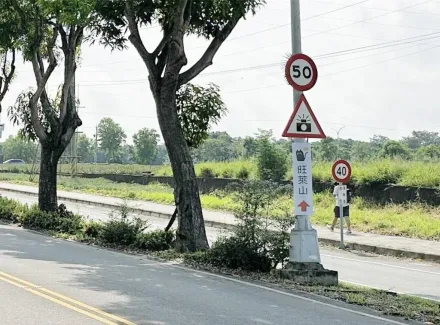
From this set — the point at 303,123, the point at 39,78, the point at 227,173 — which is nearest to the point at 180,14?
the point at 303,123

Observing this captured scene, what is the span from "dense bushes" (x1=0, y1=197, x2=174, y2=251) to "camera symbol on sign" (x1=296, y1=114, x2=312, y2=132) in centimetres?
523

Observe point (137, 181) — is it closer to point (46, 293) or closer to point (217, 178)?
point (217, 178)

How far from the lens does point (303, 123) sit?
1082cm

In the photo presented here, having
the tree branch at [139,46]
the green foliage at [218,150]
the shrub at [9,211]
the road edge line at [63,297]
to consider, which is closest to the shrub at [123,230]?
the tree branch at [139,46]

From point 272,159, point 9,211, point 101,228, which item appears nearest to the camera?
point 101,228

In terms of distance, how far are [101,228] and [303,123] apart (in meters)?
7.37

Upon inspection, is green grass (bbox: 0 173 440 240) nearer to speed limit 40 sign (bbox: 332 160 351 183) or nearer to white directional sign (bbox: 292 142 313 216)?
speed limit 40 sign (bbox: 332 160 351 183)

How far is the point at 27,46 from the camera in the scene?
18859mm

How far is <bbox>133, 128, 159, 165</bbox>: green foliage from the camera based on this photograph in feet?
330

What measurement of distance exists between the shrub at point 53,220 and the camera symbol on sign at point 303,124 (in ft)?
29.6

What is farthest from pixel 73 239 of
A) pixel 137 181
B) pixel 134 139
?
pixel 134 139

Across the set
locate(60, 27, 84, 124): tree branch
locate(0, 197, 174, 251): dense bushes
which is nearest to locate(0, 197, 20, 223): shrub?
locate(0, 197, 174, 251): dense bushes

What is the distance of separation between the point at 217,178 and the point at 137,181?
1354 centimetres

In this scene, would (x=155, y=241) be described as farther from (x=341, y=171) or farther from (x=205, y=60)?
(x=341, y=171)
